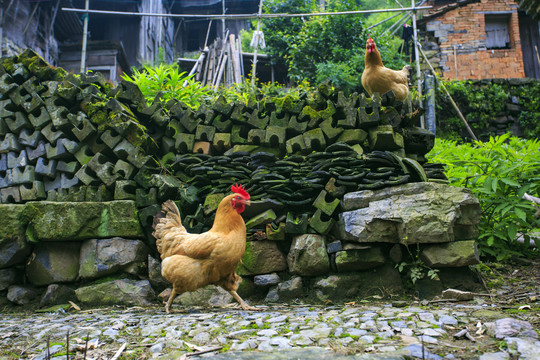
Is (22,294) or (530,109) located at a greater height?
(530,109)

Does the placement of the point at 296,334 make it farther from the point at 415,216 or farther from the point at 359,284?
the point at 415,216

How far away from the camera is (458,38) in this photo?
14.9 metres

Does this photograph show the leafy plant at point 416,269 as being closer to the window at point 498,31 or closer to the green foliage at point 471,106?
the green foliage at point 471,106

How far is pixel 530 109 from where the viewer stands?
1262cm

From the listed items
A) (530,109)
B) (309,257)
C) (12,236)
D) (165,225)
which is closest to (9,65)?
(12,236)

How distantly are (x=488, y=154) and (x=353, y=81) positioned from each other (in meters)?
7.20

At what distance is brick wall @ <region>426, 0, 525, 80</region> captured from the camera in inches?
581

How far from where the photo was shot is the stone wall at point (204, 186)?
4.63 meters

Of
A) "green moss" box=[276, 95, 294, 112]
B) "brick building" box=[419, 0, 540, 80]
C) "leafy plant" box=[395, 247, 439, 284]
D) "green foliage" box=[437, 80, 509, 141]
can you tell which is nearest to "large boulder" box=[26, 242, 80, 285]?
"green moss" box=[276, 95, 294, 112]

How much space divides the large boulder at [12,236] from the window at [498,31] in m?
17.0

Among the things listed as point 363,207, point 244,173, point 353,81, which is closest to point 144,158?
point 244,173

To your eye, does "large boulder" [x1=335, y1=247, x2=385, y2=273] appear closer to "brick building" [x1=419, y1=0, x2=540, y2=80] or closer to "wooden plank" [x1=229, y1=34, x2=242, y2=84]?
"wooden plank" [x1=229, y1=34, x2=242, y2=84]

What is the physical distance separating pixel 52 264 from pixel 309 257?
Answer: 3.13 meters

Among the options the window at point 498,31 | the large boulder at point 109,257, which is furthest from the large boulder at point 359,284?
the window at point 498,31
